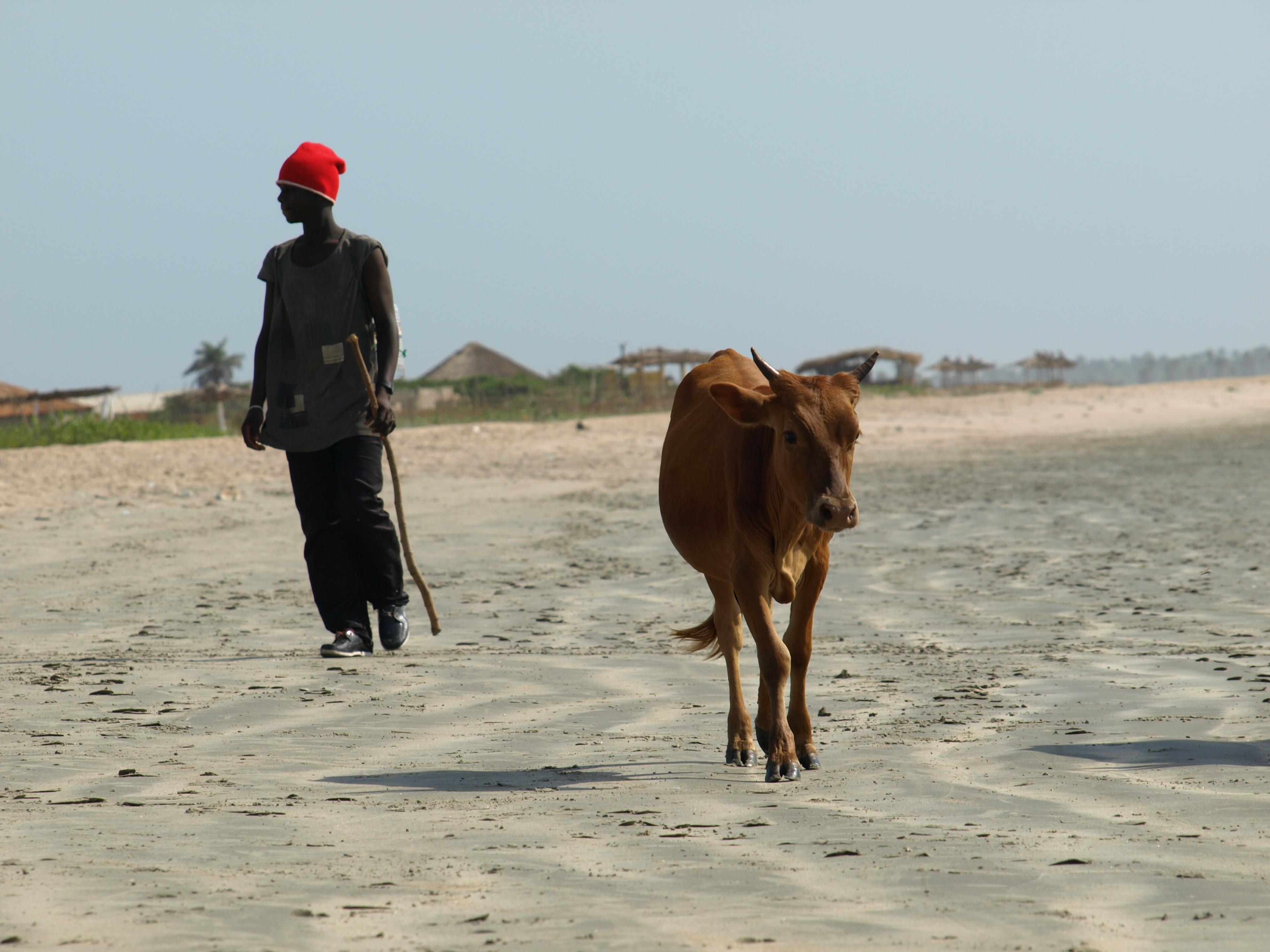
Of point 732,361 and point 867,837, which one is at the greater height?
point 732,361

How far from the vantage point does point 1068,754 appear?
466cm

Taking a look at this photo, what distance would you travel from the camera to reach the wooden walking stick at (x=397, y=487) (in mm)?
6688

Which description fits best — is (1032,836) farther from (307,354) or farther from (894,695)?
(307,354)

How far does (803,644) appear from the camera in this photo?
4824 millimetres

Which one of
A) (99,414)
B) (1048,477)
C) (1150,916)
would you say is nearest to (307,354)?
(1150,916)

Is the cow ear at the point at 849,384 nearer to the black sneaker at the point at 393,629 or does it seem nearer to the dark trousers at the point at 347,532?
the dark trousers at the point at 347,532

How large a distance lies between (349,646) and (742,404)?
3.00m

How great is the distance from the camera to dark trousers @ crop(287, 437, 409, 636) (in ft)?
22.7

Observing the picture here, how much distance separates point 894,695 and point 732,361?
60.9 inches

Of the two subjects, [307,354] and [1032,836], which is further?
[307,354]

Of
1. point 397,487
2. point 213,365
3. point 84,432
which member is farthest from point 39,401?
point 213,365

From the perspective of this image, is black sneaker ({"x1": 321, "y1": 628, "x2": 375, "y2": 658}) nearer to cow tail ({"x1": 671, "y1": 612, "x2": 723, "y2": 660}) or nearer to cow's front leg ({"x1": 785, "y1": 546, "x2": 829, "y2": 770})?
cow tail ({"x1": 671, "y1": 612, "x2": 723, "y2": 660})

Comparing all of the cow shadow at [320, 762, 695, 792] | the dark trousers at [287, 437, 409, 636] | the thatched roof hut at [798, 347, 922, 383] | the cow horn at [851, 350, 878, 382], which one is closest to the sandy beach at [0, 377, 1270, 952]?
the cow shadow at [320, 762, 695, 792]

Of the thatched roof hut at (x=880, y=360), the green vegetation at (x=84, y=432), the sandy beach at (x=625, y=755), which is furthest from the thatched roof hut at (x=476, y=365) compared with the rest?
the sandy beach at (x=625, y=755)
